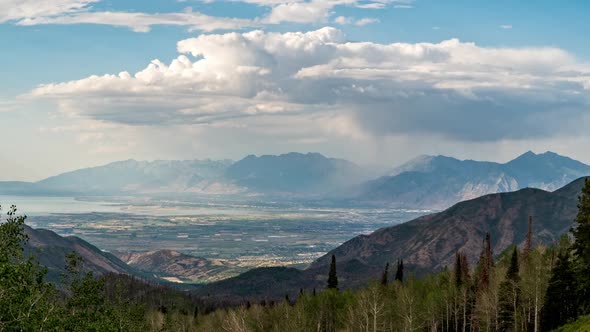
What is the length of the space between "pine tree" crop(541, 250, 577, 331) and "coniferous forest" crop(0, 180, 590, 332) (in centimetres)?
16

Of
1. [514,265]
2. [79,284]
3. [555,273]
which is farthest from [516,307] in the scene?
[79,284]

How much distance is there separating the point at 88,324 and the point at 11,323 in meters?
15.7

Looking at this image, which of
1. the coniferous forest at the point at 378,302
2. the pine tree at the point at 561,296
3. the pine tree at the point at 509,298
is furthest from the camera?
the pine tree at the point at 509,298

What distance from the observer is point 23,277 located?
1777 inches

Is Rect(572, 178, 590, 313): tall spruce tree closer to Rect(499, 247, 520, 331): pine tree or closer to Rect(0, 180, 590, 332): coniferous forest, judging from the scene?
Rect(0, 180, 590, 332): coniferous forest

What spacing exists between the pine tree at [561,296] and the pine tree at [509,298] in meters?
6.84

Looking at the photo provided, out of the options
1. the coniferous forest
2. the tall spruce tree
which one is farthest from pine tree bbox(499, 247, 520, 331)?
the tall spruce tree

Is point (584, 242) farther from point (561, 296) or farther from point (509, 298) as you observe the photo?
point (509, 298)

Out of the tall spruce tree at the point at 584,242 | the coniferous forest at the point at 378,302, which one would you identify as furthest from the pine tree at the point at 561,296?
the tall spruce tree at the point at 584,242

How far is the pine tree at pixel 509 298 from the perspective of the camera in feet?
358

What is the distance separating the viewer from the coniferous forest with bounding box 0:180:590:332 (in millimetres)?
47938

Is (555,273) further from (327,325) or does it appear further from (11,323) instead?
(11,323)

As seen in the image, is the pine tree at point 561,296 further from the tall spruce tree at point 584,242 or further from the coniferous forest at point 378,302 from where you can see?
the tall spruce tree at point 584,242

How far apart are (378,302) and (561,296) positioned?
34776mm
